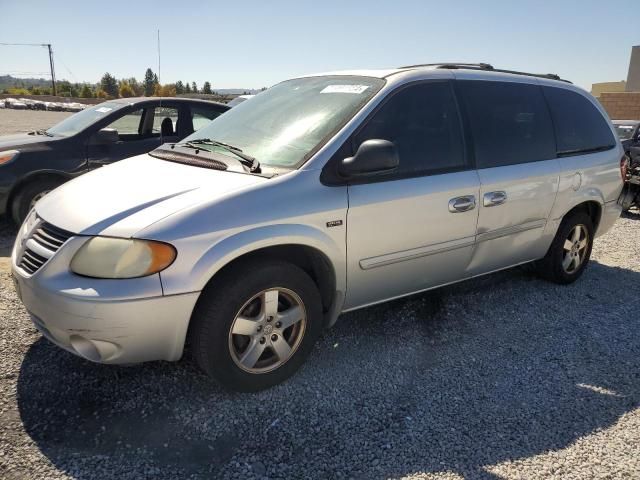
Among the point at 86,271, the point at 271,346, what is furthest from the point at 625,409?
the point at 86,271

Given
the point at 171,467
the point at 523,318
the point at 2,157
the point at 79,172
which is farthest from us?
the point at 79,172

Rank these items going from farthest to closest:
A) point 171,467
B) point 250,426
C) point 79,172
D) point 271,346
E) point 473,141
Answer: point 79,172
point 473,141
point 271,346
point 250,426
point 171,467

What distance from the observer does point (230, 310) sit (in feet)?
8.78

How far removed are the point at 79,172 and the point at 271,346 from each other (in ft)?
13.8

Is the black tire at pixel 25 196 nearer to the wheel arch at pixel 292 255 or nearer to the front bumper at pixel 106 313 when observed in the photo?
the front bumper at pixel 106 313

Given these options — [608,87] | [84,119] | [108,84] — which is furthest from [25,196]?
[108,84]

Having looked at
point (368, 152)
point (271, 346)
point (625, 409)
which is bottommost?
point (625, 409)

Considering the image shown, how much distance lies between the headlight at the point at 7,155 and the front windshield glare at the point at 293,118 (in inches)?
118

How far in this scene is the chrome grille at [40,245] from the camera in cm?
262

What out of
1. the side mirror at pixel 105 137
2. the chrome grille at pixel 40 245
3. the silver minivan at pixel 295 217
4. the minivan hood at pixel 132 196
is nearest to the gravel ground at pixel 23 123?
the side mirror at pixel 105 137

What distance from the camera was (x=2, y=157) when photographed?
5.59 m

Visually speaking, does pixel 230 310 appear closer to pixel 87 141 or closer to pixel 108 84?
pixel 87 141

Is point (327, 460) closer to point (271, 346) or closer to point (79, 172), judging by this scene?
point (271, 346)

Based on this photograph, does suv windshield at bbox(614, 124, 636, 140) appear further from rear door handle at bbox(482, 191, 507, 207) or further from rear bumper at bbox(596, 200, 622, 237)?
rear door handle at bbox(482, 191, 507, 207)
